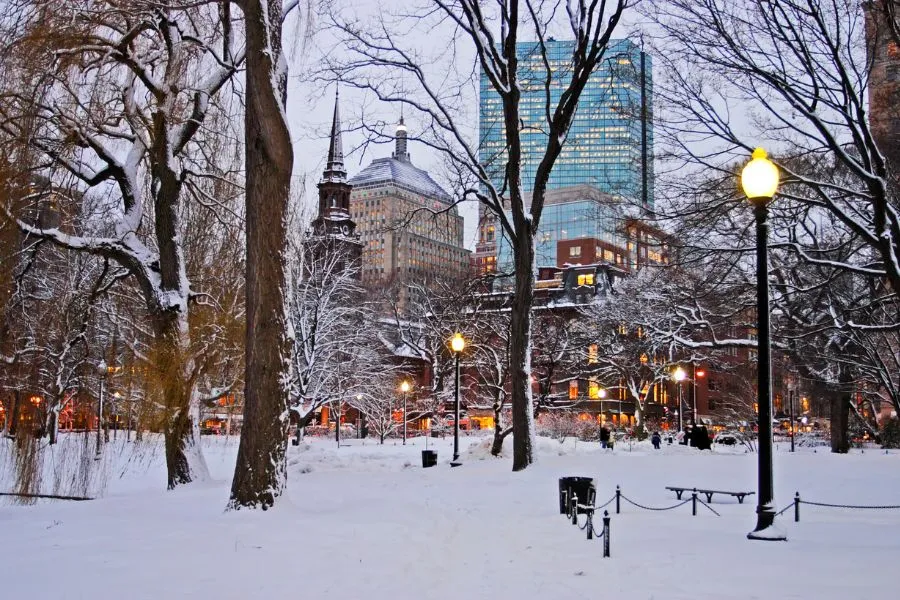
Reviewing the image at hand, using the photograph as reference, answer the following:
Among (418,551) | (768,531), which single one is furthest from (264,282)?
(768,531)

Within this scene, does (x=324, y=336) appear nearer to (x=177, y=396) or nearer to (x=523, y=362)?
(x=523, y=362)

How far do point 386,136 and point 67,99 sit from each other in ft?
36.2

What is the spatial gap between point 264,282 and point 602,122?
20.6 meters

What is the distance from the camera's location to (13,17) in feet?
41.6

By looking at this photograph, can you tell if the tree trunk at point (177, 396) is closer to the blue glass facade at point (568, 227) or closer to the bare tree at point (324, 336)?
the blue glass facade at point (568, 227)

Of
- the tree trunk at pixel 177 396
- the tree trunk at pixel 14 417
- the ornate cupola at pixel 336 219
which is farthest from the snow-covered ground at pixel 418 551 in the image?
the ornate cupola at pixel 336 219

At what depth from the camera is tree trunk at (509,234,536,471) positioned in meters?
21.6

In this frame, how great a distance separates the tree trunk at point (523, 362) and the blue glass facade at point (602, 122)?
288 centimetres

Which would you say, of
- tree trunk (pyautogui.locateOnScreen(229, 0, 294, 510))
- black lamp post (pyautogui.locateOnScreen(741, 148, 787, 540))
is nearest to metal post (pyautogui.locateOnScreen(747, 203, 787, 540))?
black lamp post (pyautogui.locateOnScreen(741, 148, 787, 540))

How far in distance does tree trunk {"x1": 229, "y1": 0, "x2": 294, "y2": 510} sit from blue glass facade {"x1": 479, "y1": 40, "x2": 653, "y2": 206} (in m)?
9.64

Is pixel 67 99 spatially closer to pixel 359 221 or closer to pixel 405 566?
pixel 405 566

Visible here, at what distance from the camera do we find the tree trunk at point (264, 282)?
11594mm

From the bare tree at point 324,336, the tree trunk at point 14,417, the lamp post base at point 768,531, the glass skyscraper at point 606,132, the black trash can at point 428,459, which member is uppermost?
the glass skyscraper at point 606,132

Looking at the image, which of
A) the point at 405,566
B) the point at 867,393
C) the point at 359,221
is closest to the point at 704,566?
the point at 405,566
